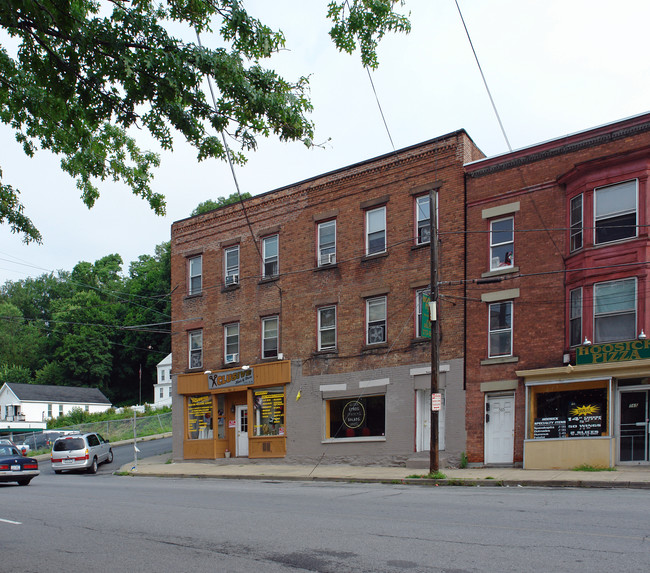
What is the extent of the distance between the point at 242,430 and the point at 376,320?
8582 millimetres

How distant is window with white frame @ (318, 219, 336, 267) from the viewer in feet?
89.7

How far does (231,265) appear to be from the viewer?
30.8 metres

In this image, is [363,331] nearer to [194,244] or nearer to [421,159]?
[421,159]

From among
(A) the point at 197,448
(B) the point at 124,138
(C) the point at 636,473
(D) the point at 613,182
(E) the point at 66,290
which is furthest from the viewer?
(E) the point at 66,290

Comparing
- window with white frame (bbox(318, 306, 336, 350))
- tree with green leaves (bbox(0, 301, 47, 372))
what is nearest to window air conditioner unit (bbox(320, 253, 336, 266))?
window with white frame (bbox(318, 306, 336, 350))

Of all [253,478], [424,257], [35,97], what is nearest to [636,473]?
[424,257]

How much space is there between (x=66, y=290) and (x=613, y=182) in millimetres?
106218

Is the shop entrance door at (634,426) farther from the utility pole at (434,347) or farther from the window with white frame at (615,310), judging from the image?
the utility pole at (434,347)

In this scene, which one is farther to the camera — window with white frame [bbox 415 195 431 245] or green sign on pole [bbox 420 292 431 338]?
window with white frame [bbox 415 195 431 245]

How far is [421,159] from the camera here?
81.4ft

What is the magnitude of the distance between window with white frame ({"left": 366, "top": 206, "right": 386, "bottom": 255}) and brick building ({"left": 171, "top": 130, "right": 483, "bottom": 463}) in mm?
55

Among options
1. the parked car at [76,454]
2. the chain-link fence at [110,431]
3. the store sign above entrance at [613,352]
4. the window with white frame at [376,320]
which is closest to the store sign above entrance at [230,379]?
the parked car at [76,454]

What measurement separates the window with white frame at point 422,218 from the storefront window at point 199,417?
1237 cm

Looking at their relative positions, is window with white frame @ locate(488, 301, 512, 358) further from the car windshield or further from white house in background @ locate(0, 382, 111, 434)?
white house in background @ locate(0, 382, 111, 434)
